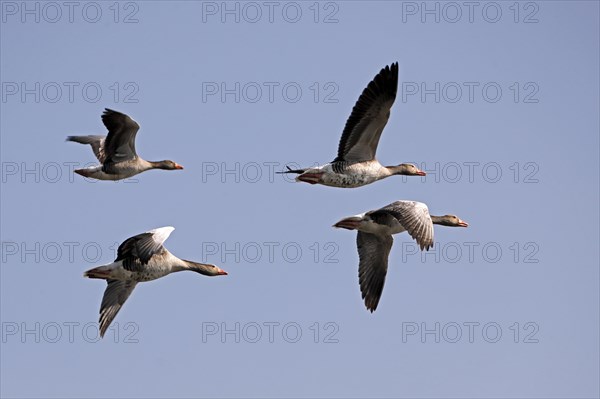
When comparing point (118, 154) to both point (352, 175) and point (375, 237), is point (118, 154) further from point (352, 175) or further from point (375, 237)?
point (375, 237)

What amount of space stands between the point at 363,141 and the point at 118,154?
5.55 metres

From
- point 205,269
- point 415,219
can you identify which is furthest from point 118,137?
point 415,219

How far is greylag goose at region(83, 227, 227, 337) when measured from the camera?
2189 cm

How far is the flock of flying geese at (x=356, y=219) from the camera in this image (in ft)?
72.9

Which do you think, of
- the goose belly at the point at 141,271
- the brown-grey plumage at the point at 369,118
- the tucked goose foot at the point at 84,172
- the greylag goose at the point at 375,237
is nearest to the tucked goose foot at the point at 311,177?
the brown-grey plumage at the point at 369,118

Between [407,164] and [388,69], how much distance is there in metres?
2.93

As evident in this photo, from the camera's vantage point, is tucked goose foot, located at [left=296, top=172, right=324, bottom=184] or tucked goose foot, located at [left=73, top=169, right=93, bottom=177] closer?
tucked goose foot, located at [left=296, top=172, right=324, bottom=184]

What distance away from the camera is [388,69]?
2280 centimetres

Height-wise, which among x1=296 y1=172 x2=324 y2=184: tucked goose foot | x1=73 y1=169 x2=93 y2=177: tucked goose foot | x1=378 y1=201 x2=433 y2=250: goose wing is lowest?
x1=378 y1=201 x2=433 y2=250: goose wing

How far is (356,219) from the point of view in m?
24.2

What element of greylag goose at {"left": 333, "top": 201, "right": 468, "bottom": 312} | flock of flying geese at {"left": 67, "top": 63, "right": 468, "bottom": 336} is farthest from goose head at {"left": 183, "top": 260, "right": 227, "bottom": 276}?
greylag goose at {"left": 333, "top": 201, "right": 468, "bottom": 312}

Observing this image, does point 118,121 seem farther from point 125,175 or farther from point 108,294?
point 108,294

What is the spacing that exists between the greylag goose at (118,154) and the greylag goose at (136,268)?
9.50 feet

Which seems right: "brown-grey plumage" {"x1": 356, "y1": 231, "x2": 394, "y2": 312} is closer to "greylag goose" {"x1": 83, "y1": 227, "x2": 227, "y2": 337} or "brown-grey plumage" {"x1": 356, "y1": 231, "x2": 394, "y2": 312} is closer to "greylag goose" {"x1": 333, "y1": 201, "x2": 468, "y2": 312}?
"greylag goose" {"x1": 333, "y1": 201, "x2": 468, "y2": 312}
